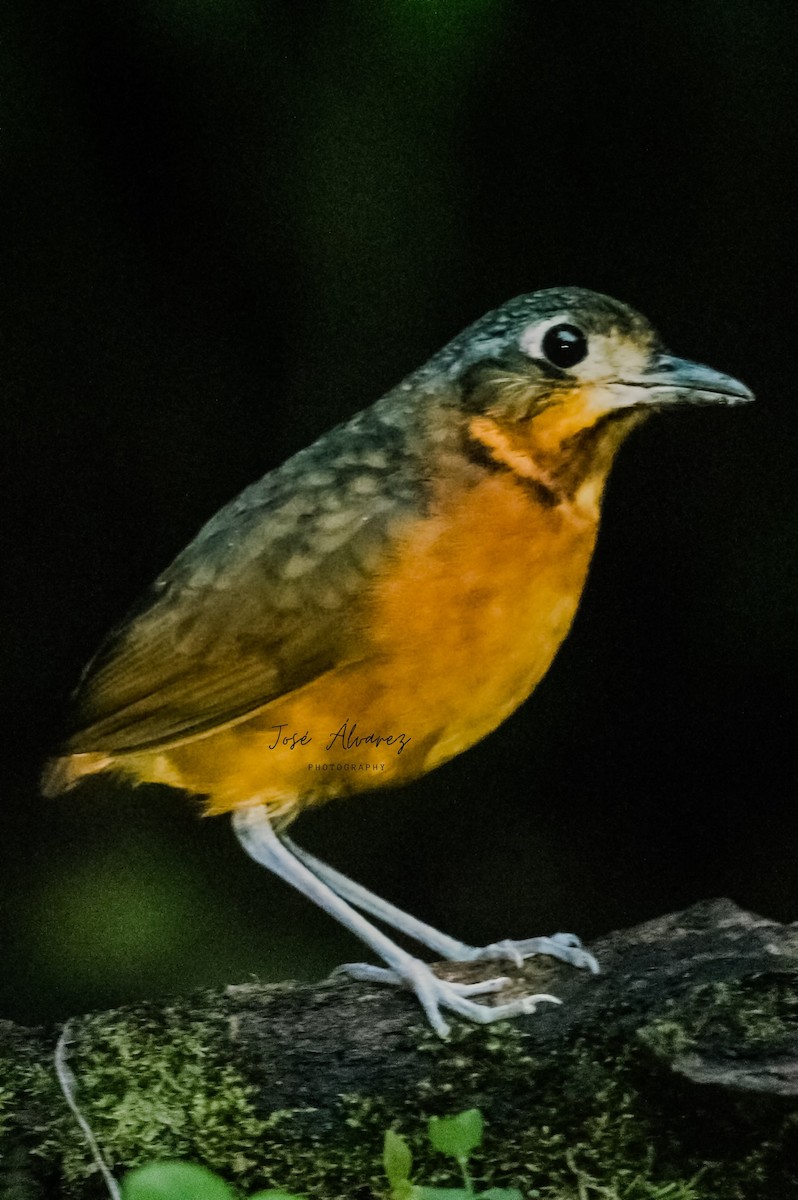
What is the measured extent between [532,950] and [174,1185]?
0.59 metres

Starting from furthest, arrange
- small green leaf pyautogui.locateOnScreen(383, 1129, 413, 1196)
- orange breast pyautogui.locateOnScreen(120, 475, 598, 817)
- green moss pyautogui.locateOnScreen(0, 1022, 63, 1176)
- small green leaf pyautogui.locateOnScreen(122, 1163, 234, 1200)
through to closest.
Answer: orange breast pyautogui.locateOnScreen(120, 475, 598, 817) < green moss pyautogui.locateOnScreen(0, 1022, 63, 1176) < small green leaf pyautogui.locateOnScreen(383, 1129, 413, 1196) < small green leaf pyautogui.locateOnScreen(122, 1163, 234, 1200)

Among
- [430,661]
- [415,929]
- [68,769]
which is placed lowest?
[415,929]

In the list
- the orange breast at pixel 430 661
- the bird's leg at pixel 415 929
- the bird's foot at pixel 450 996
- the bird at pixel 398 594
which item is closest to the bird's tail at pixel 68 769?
the bird at pixel 398 594

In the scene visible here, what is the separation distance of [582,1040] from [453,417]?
77cm

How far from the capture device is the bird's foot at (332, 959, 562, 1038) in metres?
1.47

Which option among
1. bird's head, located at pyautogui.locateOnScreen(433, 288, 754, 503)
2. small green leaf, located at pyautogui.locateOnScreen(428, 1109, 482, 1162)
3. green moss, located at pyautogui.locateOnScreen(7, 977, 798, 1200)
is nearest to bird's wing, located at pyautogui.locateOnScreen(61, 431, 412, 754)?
bird's head, located at pyautogui.locateOnScreen(433, 288, 754, 503)

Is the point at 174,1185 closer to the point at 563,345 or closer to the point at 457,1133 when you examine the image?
the point at 457,1133

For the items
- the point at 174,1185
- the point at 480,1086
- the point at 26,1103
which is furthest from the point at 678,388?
the point at 26,1103

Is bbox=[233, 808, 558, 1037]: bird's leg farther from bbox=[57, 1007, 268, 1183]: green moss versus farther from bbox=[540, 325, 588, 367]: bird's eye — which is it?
bbox=[540, 325, 588, 367]: bird's eye

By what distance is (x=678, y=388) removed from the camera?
149cm

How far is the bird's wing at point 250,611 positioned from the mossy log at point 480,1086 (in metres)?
0.39

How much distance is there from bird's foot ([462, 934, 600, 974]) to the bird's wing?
0.45 metres

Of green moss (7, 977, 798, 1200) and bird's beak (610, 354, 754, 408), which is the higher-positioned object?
bird's beak (610, 354, 754, 408)

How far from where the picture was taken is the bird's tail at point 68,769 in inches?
62.6
